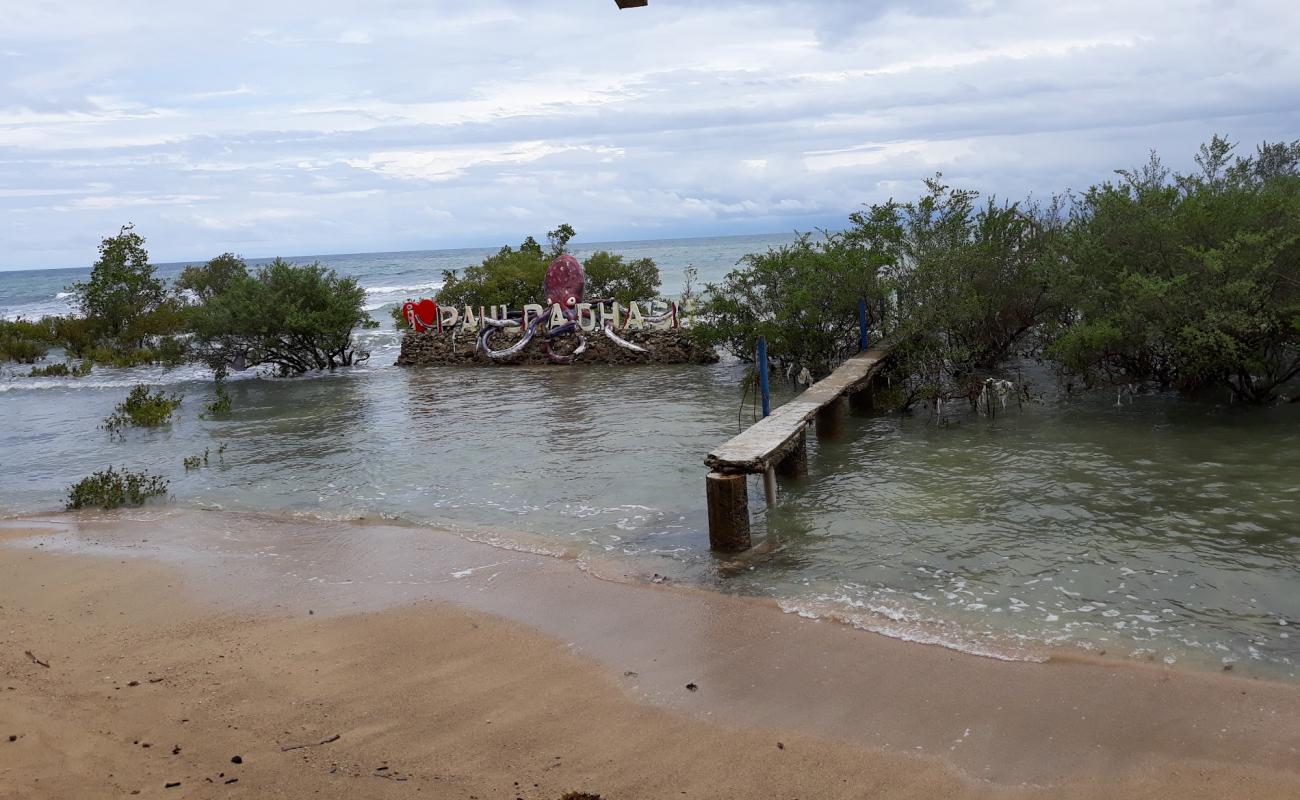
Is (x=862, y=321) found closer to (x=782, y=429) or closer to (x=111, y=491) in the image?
(x=782, y=429)

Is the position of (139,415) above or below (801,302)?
below

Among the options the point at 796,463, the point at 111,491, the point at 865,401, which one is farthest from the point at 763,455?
the point at 111,491

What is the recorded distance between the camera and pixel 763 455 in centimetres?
853

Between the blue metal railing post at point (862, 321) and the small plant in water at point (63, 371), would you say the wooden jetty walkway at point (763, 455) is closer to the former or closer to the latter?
the blue metal railing post at point (862, 321)

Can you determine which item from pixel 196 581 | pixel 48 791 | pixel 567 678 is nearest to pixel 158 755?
pixel 48 791

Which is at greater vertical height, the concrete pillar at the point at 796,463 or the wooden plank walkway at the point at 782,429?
the wooden plank walkway at the point at 782,429

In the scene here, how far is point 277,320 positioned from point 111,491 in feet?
43.7

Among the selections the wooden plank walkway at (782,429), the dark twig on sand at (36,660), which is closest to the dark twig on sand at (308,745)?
the dark twig on sand at (36,660)

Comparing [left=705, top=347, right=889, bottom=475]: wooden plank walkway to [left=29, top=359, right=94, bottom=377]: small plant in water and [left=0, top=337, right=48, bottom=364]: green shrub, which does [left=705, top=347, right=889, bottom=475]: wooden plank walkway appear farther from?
[left=0, top=337, right=48, bottom=364]: green shrub

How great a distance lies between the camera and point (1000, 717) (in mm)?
5258

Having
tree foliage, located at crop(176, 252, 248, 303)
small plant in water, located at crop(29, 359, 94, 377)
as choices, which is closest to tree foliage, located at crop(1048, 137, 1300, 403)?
small plant in water, located at crop(29, 359, 94, 377)

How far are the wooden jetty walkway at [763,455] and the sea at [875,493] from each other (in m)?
0.24

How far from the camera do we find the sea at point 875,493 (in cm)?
682

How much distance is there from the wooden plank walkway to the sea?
735 mm
